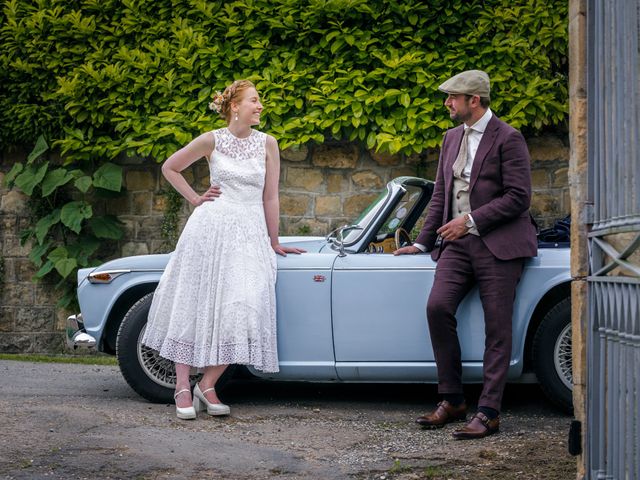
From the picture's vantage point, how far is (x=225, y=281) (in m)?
6.14

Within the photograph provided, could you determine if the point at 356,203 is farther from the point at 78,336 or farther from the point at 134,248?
the point at 78,336

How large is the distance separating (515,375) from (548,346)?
283 mm

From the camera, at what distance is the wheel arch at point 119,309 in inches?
257

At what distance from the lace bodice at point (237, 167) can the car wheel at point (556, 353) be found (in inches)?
78.7

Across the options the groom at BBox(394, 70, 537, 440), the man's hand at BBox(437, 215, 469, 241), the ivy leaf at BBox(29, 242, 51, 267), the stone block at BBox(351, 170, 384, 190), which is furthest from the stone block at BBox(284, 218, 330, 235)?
the man's hand at BBox(437, 215, 469, 241)

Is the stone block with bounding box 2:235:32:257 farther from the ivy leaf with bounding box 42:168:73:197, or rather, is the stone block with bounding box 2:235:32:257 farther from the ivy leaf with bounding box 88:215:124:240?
the ivy leaf with bounding box 88:215:124:240

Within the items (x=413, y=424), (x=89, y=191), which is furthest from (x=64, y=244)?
(x=413, y=424)

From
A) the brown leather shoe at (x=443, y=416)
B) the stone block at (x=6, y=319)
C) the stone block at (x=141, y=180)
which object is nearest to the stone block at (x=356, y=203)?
the stone block at (x=141, y=180)

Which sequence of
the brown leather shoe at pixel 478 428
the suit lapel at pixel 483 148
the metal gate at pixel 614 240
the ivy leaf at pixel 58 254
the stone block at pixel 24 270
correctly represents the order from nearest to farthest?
1. the metal gate at pixel 614 240
2. the brown leather shoe at pixel 478 428
3. the suit lapel at pixel 483 148
4. the ivy leaf at pixel 58 254
5. the stone block at pixel 24 270

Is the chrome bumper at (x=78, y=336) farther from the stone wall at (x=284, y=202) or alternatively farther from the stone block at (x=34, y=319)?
the stone block at (x=34, y=319)

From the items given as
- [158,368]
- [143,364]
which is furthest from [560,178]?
[143,364]

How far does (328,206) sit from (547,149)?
7.19 ft

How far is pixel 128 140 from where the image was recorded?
9727mm

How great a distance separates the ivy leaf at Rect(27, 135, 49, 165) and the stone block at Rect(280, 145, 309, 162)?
2.50 m
